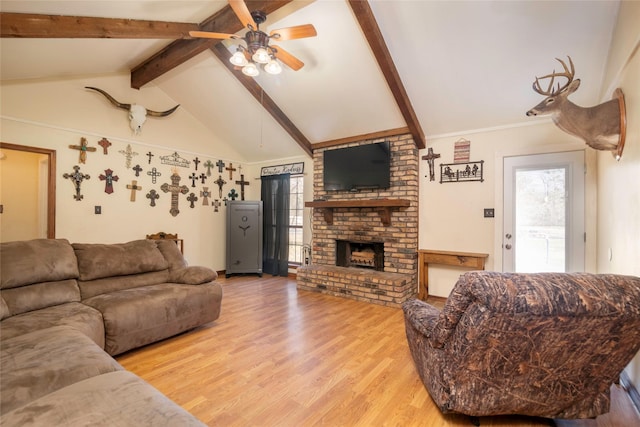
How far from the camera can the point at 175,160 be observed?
5.21 m

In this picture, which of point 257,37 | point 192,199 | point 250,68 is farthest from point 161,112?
point 257,37

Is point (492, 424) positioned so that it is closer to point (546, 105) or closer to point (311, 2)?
point (546, 105)

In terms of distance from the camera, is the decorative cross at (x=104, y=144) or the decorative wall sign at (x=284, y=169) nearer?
the decorative cross at (x=104, y=144)

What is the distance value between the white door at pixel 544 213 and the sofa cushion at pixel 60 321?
4.36 metres

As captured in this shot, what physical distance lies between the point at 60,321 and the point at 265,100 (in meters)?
3.71

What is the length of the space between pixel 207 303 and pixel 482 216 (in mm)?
3592

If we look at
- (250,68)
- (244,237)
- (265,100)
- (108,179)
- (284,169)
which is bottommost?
(244,237)

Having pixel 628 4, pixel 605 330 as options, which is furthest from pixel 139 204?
pixel 628 4

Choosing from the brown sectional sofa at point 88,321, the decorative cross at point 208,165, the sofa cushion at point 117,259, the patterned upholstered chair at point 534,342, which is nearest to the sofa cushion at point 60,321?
the brown sectional sofa at point 88,321

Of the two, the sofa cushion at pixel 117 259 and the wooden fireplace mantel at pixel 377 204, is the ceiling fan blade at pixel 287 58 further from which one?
the sofa cushion at pixel 117 259

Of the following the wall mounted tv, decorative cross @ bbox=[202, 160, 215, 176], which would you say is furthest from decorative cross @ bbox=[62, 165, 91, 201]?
the wall mounted tv

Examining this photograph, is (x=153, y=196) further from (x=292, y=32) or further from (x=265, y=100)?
(x=292, y=32)

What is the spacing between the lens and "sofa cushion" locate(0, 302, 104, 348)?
6.50 ft

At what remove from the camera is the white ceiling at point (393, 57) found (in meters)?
2.65
